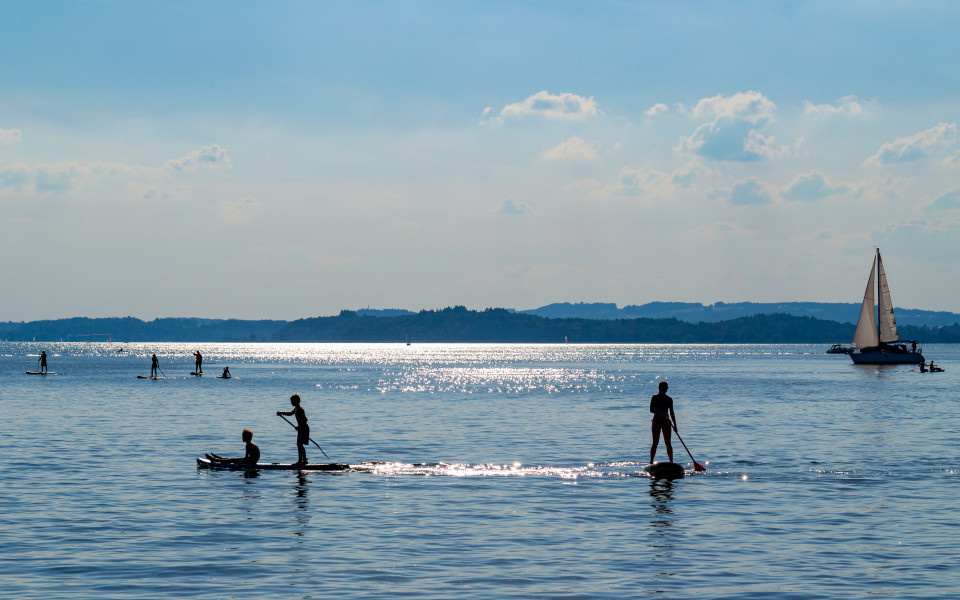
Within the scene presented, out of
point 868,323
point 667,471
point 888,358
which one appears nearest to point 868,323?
point 868,323

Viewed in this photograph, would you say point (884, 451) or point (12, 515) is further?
point (884, 451)

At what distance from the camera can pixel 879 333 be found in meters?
141

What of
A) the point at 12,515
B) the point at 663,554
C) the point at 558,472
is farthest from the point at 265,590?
the point at 558,472

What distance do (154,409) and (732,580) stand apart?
169 ft

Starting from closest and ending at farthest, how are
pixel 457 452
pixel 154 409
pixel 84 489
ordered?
pixel 84 489 < pixel 457 452 < pixel 154 409

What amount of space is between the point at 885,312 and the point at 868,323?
505cm

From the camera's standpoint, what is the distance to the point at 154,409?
61.9 m

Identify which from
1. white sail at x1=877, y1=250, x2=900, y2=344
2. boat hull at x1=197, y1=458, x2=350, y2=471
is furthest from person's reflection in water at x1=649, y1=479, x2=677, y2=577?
white sail at x1=877, y1=250, x2=900, y2=344

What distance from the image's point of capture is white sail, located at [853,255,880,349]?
138 m

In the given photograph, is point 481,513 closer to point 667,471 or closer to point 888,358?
point 667,471

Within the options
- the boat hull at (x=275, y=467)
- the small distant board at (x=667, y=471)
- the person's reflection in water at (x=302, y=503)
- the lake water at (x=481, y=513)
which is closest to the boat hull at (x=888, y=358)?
the lake water at (x=481, y=513)

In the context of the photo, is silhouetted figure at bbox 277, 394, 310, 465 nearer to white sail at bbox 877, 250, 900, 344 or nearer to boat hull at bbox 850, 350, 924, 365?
white sail at bbox 877, 250, 900, 344

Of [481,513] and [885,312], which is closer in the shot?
[481,513]

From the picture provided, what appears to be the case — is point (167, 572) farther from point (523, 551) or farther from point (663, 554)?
point (663, 554)
